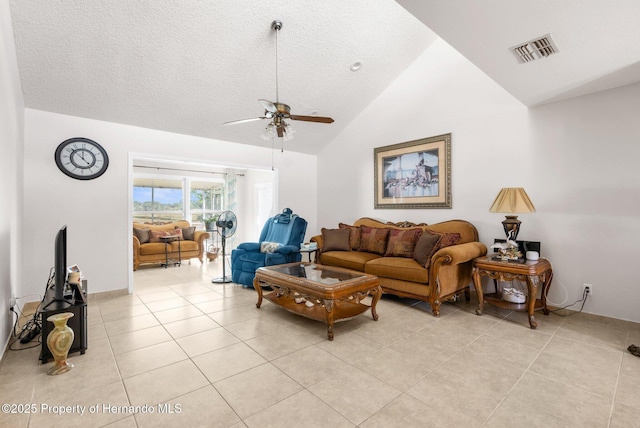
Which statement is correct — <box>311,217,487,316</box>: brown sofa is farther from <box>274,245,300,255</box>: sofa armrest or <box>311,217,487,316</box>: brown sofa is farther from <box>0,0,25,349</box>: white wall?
<box>0,0,25,349</box>: white wall

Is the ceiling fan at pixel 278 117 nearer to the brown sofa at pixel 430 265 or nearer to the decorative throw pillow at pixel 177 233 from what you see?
the brown sofa at pixel 430 265

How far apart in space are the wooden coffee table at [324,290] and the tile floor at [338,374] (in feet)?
0.48

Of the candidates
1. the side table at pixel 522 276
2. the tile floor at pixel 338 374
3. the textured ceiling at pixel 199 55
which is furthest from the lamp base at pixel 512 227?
the textured ceiling at pixel 199 55

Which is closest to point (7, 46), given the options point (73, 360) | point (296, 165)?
point (73, 360)

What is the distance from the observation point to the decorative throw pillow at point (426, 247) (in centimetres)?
334

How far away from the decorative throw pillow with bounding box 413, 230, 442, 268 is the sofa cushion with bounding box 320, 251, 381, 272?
2.22 feet

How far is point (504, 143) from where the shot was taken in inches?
143

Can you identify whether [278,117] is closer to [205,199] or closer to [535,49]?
[535,49]

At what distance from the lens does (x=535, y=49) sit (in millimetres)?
2238

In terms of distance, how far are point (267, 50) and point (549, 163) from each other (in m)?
3.39

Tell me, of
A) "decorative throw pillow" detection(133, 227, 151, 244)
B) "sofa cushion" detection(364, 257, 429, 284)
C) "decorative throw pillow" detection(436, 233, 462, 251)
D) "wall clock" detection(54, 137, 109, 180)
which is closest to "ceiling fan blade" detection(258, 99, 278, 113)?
"sofa cushion" detection(364, 257, 429, 284)

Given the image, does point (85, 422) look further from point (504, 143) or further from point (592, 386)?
point (504, 143)

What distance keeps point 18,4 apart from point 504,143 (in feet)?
16.0

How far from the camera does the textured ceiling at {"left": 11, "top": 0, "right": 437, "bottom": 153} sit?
108 inches
